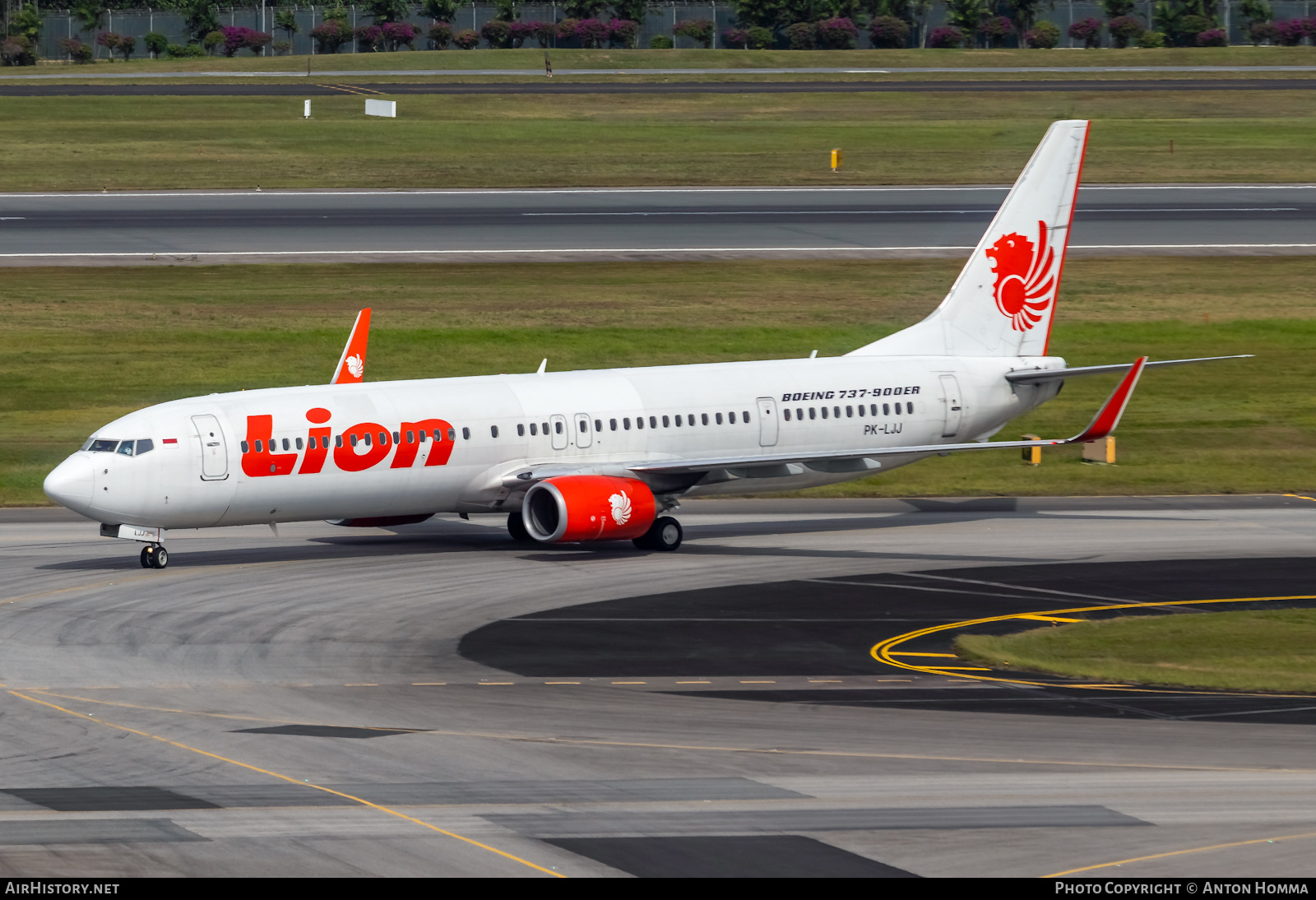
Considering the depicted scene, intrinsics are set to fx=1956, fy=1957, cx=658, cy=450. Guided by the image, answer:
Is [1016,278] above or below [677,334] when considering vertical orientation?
above

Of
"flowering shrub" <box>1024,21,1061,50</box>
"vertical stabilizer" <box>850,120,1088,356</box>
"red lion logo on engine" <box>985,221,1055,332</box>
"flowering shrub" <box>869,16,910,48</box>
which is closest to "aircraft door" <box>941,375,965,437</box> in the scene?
"vertical stabilizer" <box>850,120,1088,356</box>

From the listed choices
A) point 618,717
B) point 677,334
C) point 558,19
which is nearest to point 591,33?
point 558,19

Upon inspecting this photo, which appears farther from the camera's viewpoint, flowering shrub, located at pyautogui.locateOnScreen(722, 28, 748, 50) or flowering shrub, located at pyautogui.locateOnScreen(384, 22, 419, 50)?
flowering shrub, located at pyautogui.locateOnScreen(384, 22, 419, 50)

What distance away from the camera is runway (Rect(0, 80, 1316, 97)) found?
147 metres

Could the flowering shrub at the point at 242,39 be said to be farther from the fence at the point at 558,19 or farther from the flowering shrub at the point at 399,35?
the flowering shrub at the point at 399,35

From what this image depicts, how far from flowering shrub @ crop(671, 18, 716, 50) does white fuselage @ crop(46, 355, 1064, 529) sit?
14395 centimetres

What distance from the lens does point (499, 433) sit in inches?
1775

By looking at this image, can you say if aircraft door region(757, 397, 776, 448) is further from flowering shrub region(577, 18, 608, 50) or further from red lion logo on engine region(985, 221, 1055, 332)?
flowering shrub region(577, 18, 608, 50)

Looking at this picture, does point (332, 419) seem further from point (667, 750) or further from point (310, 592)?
point (667, 750)

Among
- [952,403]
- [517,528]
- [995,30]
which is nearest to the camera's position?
[517,528]

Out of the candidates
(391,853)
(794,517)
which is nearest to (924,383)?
(794,517)

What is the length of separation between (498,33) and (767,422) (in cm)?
15068

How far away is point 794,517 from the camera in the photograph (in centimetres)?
5178

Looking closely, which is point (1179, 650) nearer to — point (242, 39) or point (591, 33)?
point (591, 33)
